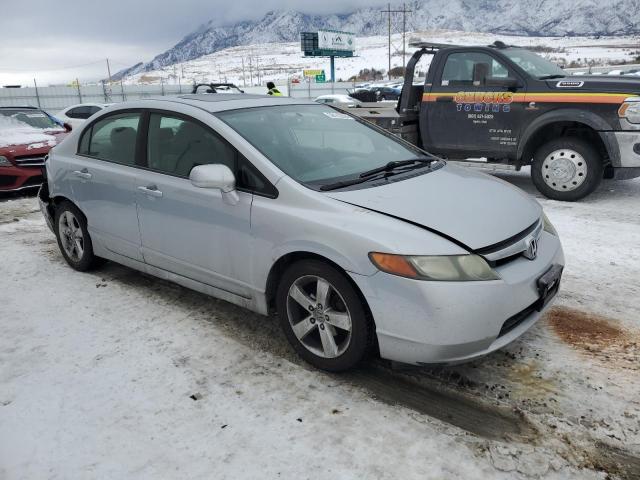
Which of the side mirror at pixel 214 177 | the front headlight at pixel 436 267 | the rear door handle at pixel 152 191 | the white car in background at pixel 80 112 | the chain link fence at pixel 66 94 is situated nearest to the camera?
the front headlight at pixel 436 267

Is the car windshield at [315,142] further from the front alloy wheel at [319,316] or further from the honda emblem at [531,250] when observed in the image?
the honda emblem at [531,250]

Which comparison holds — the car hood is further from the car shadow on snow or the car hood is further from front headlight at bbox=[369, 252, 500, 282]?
the car shadow on snow

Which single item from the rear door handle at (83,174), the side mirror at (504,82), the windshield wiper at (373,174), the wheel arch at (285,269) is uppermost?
the side mirror at (504,82)

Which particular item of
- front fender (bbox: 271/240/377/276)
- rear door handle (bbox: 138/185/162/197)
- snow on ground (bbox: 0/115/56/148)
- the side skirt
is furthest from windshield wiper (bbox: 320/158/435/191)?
snow on ground (bbox: 0/115/56/148)

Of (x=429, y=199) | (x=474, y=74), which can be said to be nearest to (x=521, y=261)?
(x=429, y=199)

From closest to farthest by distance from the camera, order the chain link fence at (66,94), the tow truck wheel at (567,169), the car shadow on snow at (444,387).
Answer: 1. the car shadow on snow at (444,387)
2. the tow truck wheel at (567,169)
3. the chain link fence at (66,94)

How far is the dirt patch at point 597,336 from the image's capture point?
127 inches

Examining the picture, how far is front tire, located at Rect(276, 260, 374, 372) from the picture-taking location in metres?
2.85

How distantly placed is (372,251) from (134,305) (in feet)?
7.29

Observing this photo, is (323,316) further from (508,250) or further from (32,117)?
(32,117)

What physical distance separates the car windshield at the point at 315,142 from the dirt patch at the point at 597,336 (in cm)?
157

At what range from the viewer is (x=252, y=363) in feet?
10.6

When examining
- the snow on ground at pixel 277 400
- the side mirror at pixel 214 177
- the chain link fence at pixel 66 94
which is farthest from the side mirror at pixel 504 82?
the chain link fence at pixel 66 94

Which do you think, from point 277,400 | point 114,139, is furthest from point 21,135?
point 277,400
